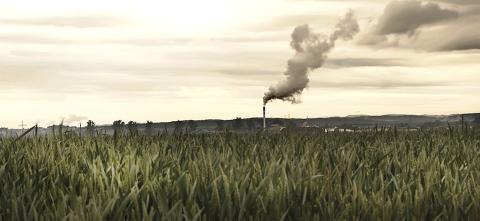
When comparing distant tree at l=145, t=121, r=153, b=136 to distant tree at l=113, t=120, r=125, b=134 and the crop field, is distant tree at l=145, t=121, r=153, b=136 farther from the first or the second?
the crop field

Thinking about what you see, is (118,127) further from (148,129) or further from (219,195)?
(219,195)

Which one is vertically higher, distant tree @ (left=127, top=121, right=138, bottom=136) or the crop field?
distant tree @ (left=127, top=121, right=138, bottom=136)

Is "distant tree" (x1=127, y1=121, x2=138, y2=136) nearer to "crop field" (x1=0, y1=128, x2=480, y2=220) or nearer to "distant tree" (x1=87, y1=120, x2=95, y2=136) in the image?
"distant tree" (x1=87, y1=120, x2=95, y2=136)

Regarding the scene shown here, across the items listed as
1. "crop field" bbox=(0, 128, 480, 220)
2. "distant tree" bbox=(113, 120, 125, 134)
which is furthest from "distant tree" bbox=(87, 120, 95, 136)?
"crop field" bbox=(0, 128, 480, 220)

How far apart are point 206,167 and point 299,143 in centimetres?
272

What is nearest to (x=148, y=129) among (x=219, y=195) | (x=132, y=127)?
(x=132, y=127)

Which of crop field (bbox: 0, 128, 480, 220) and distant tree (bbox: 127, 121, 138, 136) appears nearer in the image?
crop field (bbox: 0, 128, 480, 220)

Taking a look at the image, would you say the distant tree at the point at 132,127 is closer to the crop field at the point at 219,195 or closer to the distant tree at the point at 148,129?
the distant tree at the point at 148,129

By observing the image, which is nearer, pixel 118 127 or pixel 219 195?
pixel 219 195

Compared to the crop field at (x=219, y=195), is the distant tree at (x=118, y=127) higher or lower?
higher

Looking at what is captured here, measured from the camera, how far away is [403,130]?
10.6 m

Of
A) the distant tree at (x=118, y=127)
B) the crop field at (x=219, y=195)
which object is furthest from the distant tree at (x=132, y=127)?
the crop field at (x=219, y=195)

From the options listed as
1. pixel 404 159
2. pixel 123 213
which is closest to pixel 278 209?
pixel 123 213

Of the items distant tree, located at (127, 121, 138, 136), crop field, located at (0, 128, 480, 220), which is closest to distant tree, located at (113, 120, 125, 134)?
distant tree, located at (127, 121, 138, 136)
